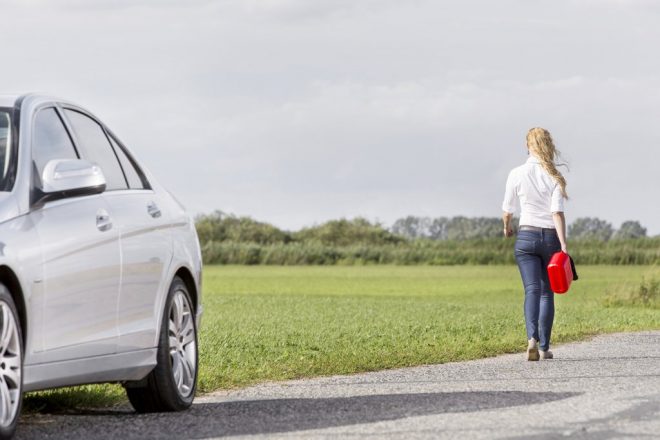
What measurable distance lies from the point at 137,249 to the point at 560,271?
5952 mm

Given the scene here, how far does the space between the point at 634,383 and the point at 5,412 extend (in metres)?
5.47

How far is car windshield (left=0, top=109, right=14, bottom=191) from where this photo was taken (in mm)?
7883

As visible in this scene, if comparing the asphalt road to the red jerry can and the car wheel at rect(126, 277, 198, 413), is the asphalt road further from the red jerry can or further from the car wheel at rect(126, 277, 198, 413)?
the red jerry can

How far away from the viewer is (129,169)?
31.8 feet

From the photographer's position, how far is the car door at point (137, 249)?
8.82 meters

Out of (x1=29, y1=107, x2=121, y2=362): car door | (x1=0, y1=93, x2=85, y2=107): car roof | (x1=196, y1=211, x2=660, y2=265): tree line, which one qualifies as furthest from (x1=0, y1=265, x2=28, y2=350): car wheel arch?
(x1=196, y1=211, x2=660, y2=265): tree line

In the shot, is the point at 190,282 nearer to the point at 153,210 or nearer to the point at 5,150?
the point at 153,210

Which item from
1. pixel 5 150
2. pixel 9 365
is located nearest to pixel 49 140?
pixel 5 150

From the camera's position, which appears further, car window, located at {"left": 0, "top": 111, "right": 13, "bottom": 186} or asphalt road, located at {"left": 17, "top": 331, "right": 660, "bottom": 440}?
asphalt road, located at {"left": 17, "top": 331, "right": 660, "bottom": 440}

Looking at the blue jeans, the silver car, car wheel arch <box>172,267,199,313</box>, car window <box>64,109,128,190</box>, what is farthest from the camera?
the blue jeans

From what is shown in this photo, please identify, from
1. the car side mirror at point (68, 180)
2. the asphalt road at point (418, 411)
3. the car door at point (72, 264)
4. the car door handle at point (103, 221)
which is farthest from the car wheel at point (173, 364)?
the car side mirror at point (68, 180)

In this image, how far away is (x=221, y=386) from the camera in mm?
11688

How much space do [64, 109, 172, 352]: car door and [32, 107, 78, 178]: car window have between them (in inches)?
8.7

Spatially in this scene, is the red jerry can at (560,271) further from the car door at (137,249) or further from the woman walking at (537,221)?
the car door at (137,249)
